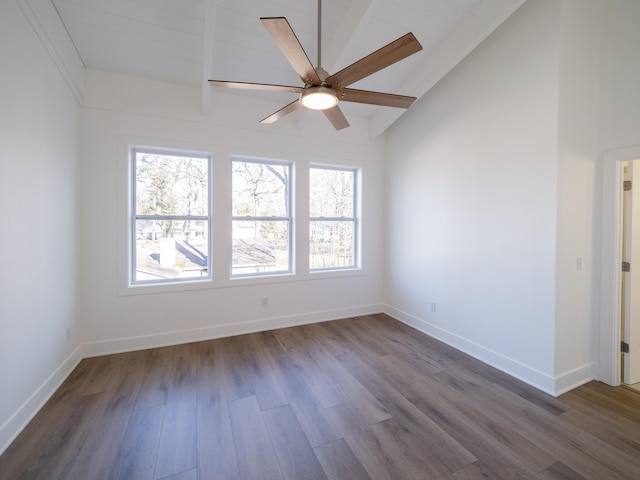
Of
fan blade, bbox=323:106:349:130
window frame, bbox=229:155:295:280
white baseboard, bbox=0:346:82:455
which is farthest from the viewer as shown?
window frame, bbox=229:155:295:280

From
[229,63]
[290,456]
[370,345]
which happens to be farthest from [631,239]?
[229,63]

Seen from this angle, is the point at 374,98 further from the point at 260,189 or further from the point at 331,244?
the point at 331,244

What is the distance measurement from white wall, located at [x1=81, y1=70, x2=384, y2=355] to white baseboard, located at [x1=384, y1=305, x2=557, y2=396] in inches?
38.3

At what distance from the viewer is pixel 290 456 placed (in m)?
1.65

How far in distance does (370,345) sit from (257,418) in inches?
64.8

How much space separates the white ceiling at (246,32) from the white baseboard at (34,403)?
3.06 metres

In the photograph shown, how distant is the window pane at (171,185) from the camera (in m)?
3.17

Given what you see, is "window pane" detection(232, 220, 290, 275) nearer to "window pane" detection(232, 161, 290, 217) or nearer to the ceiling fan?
"window pane" detection(232, 161, 290, 217)

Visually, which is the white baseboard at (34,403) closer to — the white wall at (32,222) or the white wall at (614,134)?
the white wall at (32,222)

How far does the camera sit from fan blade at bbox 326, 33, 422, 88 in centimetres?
149

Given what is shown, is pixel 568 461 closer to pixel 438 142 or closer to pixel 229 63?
pixel 438 142

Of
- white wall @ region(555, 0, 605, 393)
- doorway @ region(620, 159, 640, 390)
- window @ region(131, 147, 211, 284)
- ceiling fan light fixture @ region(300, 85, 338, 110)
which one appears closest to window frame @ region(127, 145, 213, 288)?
window @ region(131, 147, 211, 284)

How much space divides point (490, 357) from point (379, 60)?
9.73ft

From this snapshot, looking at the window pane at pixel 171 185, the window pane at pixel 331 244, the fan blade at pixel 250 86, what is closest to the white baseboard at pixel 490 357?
the window pane at pixel 331 244
